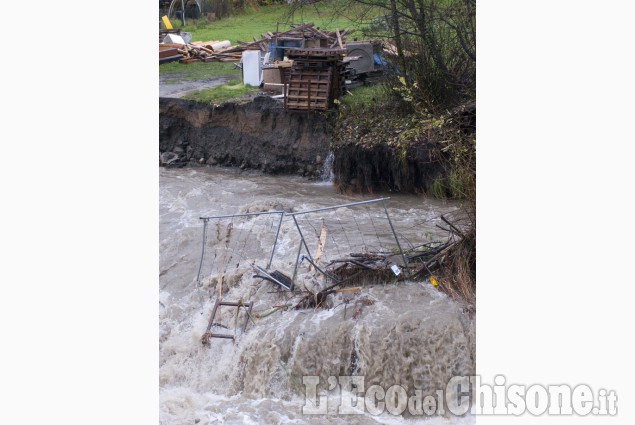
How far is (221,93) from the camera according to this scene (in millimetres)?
13805

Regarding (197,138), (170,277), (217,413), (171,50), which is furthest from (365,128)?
(171,50)

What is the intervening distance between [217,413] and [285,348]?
3.04ft

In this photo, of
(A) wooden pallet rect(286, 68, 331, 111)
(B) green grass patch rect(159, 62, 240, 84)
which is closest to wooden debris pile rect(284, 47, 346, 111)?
(A) wooden pallet rect(286, 68, 331, 111)

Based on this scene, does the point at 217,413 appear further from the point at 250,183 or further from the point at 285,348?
the point at 250,183

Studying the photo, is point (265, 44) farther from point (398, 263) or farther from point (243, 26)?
point (398, 263)

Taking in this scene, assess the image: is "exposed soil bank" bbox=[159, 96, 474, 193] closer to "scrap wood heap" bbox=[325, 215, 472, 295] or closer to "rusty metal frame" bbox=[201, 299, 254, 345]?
"scrap wood heap" bbox=[325, 215, 472, 295]

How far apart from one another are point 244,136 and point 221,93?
4.81ft

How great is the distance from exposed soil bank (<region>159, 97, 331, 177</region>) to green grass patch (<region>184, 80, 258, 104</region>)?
22 centimetres

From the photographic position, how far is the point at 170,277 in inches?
299

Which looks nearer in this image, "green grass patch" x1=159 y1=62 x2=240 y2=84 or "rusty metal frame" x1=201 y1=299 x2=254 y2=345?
"rusty metal frame" x1=201 y1=299 x2=254 y2=345

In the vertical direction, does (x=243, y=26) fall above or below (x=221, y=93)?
above

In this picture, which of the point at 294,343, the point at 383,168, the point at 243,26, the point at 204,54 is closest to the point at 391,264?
the point at 294,343

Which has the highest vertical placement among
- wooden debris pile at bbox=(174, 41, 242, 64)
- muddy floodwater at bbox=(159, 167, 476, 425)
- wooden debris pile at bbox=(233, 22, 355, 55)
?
wooden debris pile at bbox=(233, 22, 355, 55)

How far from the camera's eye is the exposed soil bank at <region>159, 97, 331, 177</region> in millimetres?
12359
